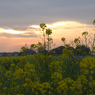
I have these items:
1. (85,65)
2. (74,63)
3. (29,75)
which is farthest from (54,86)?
(74,63)

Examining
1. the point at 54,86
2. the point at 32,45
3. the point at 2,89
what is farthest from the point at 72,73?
the point at 32,45

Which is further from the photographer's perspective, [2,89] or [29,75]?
[2,89]

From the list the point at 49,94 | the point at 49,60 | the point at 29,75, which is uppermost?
the point at 49,60

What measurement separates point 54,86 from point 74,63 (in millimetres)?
2033

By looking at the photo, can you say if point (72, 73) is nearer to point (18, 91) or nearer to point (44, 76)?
point (44, 76)

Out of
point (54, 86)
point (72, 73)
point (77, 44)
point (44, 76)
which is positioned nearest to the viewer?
point (54, 86)

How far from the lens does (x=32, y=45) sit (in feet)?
21.3

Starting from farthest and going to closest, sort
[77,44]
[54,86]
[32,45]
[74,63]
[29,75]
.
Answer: [32,45] → [77,44] → [74,63] → [29,75] → [54,86]

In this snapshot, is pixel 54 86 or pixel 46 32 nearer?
pixel 54 86

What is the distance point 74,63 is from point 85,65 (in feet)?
10.6

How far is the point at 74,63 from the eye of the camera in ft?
15.3

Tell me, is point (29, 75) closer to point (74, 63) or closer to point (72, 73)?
point (72, 73)

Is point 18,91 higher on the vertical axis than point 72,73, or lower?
lower

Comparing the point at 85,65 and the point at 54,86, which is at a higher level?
the point at 85,65
